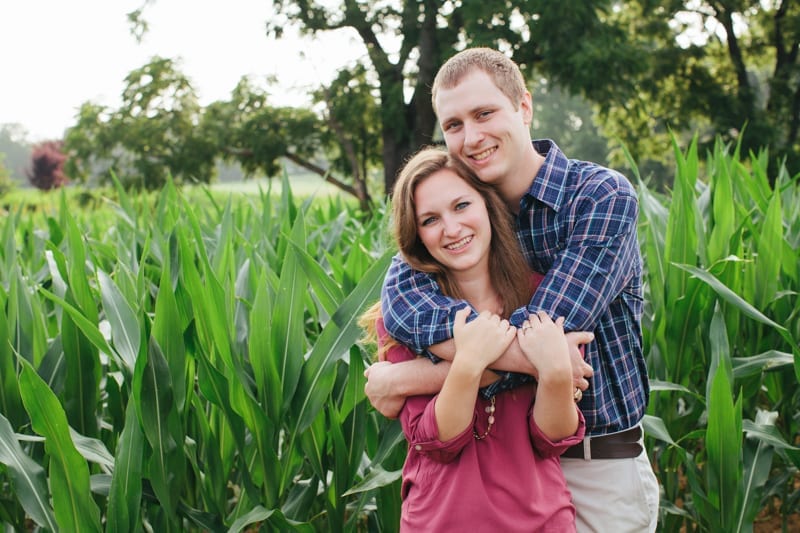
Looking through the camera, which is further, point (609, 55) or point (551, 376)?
point (609, 55)

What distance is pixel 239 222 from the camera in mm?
3777

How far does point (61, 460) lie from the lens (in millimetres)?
1444

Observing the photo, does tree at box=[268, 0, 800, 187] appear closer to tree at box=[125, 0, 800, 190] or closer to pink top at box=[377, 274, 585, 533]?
tree at box=[125, 0, 800, 190]

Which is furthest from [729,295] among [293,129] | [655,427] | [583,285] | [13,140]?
[13,140]

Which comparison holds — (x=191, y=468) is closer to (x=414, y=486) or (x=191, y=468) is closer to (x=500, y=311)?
(x=414, y=486)

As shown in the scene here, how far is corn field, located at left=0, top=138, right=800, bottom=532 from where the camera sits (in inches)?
61.0

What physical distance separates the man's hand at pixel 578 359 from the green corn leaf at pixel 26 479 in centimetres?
103

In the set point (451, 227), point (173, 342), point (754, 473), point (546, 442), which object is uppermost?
point (451, 227)

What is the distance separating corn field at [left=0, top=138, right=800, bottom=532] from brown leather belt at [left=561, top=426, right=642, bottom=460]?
244 millimetres

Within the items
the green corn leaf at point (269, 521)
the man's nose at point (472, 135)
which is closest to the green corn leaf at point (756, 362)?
the man's nose at point (472, 135)

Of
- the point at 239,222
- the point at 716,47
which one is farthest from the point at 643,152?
the point at 239,222

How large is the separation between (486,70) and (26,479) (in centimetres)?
116

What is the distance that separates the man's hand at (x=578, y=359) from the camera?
131cm

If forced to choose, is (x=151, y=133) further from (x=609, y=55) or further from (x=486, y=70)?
(x=486, y=70)
